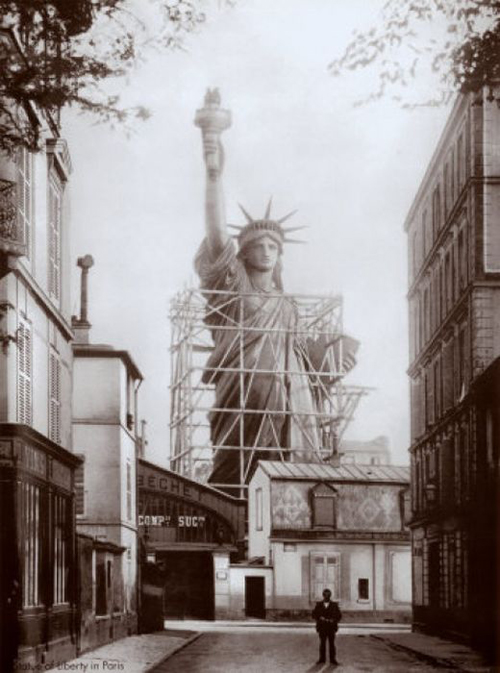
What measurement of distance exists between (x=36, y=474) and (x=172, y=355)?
3742 cm

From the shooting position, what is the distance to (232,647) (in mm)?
29938

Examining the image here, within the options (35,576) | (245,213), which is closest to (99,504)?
(35,576)

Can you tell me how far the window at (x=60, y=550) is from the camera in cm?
2200

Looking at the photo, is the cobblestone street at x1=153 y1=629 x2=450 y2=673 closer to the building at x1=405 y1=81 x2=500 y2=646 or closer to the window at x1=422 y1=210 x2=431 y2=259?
the building at x1=405 y1=81 x2=500 y2=646

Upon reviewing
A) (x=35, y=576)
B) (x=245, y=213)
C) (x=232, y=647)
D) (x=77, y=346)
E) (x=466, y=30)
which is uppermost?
(x=245, y=213)

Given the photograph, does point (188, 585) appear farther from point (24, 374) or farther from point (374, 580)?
point (24, 374)

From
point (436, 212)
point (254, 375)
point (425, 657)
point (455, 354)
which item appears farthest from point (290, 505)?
point (425, 657)

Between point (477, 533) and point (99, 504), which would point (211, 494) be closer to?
point (99, 504)

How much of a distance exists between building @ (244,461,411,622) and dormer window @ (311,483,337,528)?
33 mm

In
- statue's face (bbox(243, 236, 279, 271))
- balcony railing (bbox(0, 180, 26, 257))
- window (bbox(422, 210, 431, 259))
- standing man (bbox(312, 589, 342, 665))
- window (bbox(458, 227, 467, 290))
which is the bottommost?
standing man (bbox(312, 589, 342, 665))

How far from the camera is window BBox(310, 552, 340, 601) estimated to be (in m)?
49.9

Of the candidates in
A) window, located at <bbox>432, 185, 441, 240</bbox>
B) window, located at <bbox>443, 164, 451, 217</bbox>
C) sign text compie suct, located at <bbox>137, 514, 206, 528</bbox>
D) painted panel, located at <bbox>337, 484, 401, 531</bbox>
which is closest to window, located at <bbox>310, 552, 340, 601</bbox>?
painted panel, located at <bbox>337, 484, 401, 531</bbox>

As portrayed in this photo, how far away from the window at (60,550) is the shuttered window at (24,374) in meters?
1.97

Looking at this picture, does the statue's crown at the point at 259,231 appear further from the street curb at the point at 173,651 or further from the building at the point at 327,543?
the street curb at the point at 173,651
